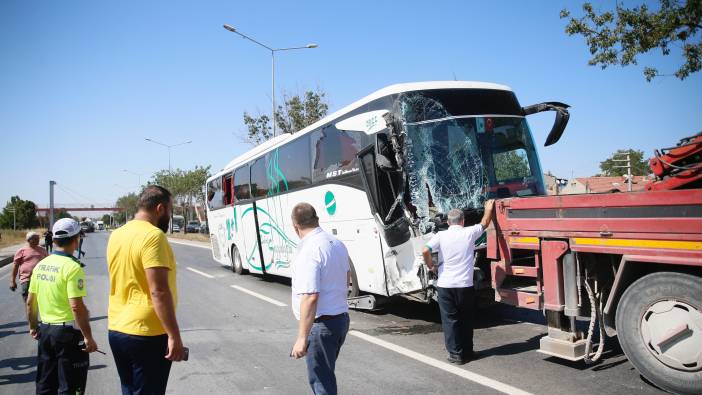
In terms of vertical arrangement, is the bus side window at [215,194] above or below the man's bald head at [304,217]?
above

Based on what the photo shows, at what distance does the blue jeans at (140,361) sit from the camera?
3053mm

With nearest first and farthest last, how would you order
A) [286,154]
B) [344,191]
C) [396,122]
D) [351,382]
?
1. [351,382]
2. [396,122]
3. [344,191]
4. [286,154]

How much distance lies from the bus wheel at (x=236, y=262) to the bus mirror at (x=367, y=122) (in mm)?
8777

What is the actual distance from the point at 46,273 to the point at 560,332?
4907mm

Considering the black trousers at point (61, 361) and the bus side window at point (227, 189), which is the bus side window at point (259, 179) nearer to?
the bus side window at point (227, 189)

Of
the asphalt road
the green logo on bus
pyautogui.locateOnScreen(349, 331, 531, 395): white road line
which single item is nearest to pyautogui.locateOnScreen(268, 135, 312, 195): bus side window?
the green logo on bus

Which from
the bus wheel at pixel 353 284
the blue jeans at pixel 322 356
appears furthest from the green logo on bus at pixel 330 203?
the blue jeans at pixel 322 356

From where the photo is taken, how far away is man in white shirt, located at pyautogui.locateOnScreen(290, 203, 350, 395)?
3266 millimetres

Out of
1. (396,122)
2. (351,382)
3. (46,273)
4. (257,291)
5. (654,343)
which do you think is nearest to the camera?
(46,273)

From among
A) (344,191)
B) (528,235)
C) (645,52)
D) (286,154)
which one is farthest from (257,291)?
(645,52)

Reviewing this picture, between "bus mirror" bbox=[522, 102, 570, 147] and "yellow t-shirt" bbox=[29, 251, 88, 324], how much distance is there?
6569 millimetres

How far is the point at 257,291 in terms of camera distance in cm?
1192

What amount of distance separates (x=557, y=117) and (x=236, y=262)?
1131 cm

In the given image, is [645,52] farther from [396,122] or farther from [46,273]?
[46,273]
